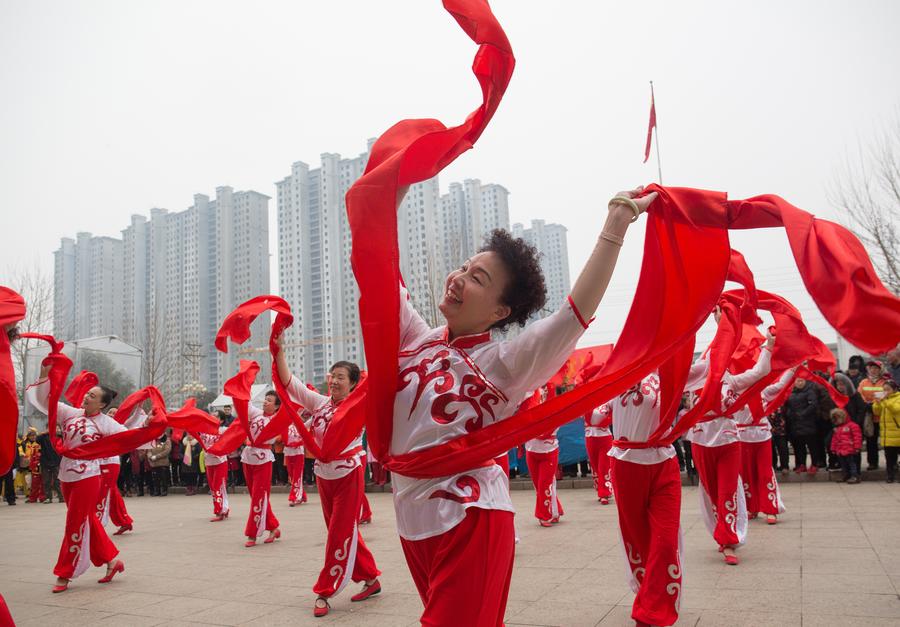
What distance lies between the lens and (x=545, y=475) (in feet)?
27.1

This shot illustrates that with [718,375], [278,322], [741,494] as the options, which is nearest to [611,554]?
[741,494]

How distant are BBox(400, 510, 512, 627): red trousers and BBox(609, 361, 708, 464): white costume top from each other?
2.34m

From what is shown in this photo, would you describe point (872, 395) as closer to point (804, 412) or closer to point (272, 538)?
point (804, 412)

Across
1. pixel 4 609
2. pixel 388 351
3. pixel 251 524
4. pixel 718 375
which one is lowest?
pixel 251 524

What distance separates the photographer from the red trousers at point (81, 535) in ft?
20.5

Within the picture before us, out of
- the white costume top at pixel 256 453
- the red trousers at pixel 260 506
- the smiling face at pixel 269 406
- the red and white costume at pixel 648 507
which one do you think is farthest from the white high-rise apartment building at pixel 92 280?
the red and white costume at pixel 648 507

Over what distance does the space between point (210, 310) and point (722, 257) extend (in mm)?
35671

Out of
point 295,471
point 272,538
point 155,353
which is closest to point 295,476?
point 295,471

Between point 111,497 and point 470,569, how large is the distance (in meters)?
9.11

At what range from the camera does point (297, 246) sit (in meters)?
34.2

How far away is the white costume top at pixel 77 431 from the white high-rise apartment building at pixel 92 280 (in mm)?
29292

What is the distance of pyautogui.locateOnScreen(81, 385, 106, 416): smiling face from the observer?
6.82 metres

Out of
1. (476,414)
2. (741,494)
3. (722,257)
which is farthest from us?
(741,494)

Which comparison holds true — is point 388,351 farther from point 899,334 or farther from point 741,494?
point 741,494
